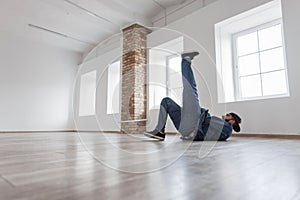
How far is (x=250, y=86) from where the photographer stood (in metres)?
3.59

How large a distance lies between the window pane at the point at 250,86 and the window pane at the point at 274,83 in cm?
10

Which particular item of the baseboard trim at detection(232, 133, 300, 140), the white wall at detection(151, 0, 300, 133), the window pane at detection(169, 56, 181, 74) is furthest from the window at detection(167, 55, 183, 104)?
the baseboard trim at detection(232, 133, 300, 140)

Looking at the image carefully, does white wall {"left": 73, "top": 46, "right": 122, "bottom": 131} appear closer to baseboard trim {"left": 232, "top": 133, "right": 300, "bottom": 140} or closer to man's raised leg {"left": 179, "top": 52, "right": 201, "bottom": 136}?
man's raised leg {"left": 179, "top": 52, "right": 201, "bottom": 136}

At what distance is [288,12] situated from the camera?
2.94m

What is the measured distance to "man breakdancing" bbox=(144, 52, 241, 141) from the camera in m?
2.03

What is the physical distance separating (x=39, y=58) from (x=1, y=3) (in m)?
2.36

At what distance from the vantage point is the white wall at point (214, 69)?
9.26 ft

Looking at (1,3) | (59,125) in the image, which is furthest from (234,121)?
(59,125)

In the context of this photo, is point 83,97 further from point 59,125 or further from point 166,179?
point 59,125

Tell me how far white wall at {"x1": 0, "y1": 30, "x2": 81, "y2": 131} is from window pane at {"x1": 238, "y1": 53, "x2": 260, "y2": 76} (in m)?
5.91

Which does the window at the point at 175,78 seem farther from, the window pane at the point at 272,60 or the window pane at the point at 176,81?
the window pane at the point at 272,60

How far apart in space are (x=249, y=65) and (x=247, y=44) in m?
0.40

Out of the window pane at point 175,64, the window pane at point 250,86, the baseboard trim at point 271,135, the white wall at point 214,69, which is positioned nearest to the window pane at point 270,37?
the white wall at point 214,69


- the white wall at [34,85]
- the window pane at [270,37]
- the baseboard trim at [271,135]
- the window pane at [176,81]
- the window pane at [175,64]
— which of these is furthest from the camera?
the white wall at [34,85]
